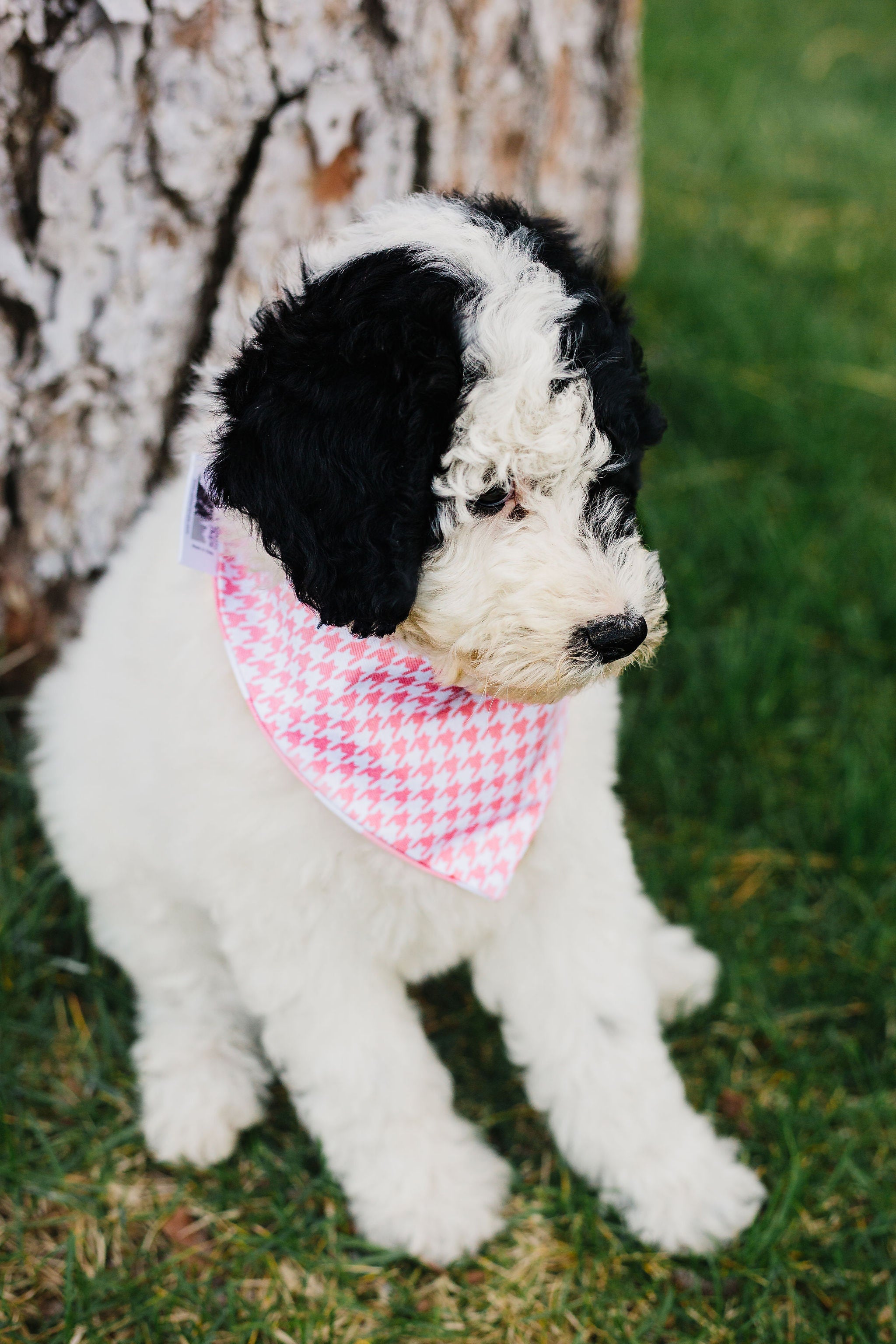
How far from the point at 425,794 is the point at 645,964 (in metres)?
0.68

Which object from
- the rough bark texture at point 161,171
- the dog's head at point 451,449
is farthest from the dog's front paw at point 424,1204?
the rough bark texture at point 161,171

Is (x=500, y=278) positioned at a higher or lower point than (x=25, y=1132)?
higher

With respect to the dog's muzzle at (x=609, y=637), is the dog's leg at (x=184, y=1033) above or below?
below

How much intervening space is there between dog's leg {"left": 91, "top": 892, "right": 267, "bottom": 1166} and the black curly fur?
1.13 meters

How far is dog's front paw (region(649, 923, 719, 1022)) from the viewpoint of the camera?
2734mm

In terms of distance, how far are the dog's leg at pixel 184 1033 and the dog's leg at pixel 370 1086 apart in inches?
10.9

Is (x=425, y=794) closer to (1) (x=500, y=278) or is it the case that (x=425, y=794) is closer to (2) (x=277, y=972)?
(2) (x=277, y=972)

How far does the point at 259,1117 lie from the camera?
8.52 feet

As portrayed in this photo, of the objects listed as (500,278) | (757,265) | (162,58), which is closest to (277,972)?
(500,278)

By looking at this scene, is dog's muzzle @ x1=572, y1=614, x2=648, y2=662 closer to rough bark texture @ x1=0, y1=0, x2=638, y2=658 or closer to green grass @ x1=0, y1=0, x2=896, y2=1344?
rough bark texture @ x1=0, y1=0, x2=638, y2=658

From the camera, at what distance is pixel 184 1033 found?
2.67 m

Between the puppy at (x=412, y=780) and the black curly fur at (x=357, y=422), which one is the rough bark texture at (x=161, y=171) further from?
the black curly fur at (x=357, y=422)

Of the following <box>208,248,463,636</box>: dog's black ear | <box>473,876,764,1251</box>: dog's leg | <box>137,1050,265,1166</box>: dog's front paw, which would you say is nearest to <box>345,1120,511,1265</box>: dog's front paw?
<box>473,876,764,1251</box>: dog's leg

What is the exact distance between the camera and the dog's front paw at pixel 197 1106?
2.50 metres
